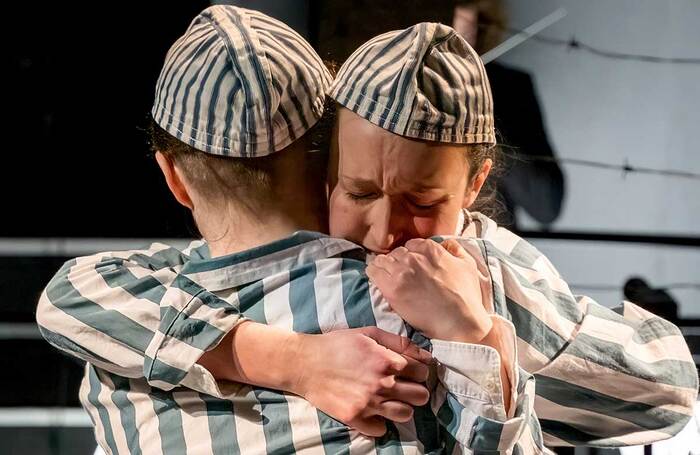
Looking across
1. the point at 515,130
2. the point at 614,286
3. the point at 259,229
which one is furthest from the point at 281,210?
the point at 614,286

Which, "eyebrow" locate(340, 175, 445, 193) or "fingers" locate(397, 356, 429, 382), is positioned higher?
"eyebrow" locate(340, 175, 445, 193)

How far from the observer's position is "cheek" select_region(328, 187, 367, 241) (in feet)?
2.82

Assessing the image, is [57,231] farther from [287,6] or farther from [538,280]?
[538,280]

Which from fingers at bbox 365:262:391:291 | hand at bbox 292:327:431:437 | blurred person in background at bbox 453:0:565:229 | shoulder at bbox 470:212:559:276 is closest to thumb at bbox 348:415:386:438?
hand at bbox 292:327:431:437

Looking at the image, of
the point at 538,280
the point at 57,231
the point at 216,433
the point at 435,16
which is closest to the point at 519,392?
the point at 538,280

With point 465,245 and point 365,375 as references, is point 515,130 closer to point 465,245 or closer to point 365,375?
point 465,245

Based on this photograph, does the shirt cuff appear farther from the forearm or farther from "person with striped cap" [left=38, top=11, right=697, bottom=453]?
the forearm

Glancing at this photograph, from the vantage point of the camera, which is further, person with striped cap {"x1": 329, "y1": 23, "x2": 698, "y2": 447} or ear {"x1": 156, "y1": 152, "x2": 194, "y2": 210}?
ear {"x1": 156, "y1": 152, "x2": 194, "y2": 210}

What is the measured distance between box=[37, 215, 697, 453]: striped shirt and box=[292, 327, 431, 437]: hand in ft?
0.07

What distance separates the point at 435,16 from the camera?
1441 millimetres

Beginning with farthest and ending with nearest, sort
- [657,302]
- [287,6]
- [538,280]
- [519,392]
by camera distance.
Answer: [657,302]
[287,6]
[538,280]
[519,392]

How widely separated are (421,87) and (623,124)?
78 centimetres

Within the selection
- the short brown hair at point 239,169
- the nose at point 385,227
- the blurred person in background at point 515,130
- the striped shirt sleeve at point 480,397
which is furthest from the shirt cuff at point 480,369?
the blurred person in background at point 515,130

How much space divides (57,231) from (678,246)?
3.21 feet
